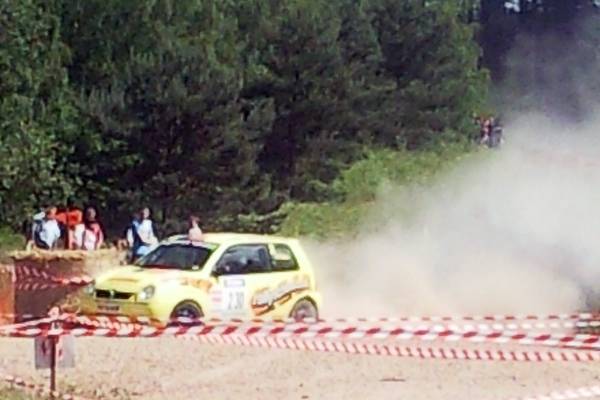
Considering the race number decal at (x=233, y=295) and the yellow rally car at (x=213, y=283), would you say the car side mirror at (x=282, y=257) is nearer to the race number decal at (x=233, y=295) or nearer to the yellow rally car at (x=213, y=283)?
the yellow rally car at (x=213, y=283)

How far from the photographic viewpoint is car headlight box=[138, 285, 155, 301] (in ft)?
77.7

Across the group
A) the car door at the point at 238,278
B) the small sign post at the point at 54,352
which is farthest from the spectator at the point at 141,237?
the small sign post at the point at 54,352

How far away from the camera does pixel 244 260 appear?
82.7ft

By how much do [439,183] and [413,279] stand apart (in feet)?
44.2

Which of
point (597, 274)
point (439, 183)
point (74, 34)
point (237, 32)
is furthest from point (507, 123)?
point (597, 274)

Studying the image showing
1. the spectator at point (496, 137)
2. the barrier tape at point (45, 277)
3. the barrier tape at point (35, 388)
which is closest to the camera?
the barrier tape at point (35, 388)

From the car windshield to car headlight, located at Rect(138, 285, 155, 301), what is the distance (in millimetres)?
1015

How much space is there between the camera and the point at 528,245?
36438 millimetres

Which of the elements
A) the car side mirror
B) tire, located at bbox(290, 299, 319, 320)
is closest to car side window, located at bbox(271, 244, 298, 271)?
the car side mirror

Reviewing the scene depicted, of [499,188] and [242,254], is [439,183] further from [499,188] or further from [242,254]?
[242,254]

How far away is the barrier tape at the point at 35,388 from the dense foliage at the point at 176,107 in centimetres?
1518

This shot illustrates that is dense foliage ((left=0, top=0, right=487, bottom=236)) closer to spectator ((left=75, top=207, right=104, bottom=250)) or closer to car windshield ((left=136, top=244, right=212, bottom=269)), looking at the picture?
spectator ((left=75, top=207, right=104, bottom=250))

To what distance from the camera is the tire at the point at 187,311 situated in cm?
2367

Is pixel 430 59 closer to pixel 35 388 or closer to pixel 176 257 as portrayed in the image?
pixel 176 257
